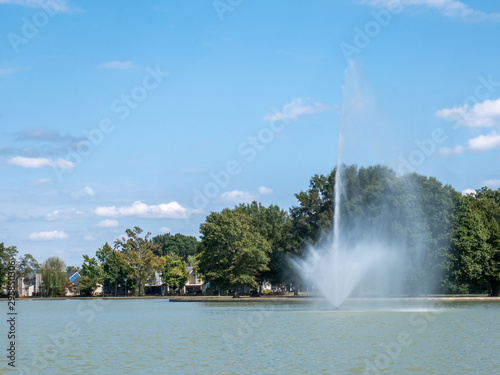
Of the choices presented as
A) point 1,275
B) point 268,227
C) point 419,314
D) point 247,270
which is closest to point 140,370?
point 419,314

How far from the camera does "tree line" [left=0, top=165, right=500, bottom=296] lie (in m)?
77.6

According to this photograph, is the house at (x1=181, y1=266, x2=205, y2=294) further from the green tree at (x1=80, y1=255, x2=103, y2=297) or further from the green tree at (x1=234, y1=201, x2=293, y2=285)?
the green tree at (x1=234, y1=201, x2=293, y2=285)

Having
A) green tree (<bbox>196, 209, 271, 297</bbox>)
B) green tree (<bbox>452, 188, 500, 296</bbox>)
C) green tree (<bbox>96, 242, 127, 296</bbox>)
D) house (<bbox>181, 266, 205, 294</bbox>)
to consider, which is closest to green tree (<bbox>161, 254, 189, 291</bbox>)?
green tree (<bbox>96, 242, 127, 296</bbox>)

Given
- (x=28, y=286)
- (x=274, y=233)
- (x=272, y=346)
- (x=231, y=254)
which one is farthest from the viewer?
(x=28, y=286)

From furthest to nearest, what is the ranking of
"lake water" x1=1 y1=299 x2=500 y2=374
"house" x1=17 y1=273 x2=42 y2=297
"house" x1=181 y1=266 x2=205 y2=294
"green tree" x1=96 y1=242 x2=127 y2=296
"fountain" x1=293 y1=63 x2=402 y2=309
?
"house" x1=17 y1=273 x2=42 y2=297
"house" x1=181 y1=266 x2=205 y2=294
"green tree" x1=96 y1=242 x2=127 y2=296
"fountain" x1=293 y1=63 x2=402 y2=309
"lake water" x1=1 y1=299 x2=500 y2=374

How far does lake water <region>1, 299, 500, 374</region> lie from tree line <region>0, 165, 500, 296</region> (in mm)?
26156

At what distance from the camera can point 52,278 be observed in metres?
140

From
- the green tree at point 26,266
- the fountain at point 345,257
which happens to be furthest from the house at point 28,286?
the fountain at point 345,257

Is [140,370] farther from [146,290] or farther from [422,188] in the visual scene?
[146,290]

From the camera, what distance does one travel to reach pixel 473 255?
81312 millimetres

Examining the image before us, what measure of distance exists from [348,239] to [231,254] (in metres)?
25.3

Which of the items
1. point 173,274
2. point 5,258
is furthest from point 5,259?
point 173,274

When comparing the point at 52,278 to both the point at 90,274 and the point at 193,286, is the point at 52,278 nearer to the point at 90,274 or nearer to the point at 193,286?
the point at 90,274

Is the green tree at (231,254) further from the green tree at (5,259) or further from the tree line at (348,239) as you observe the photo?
the green tree at (5,259)
